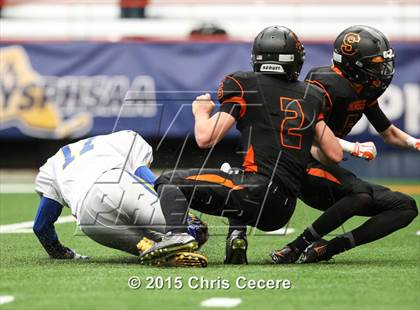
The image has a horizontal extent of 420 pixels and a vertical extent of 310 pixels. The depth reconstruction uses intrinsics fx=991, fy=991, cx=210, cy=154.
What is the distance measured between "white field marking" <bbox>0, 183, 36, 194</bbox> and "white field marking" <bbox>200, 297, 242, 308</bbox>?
827 cm

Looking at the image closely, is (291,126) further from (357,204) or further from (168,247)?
(168,247)

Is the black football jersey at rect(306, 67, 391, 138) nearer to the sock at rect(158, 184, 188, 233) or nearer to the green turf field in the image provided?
the green turf field

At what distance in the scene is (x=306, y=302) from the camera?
15.8 feet

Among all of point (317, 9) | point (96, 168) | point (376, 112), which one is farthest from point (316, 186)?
point (317, 9)

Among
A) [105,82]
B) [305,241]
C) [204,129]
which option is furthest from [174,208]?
[105,82]

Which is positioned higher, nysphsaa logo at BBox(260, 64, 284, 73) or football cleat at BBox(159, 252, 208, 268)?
nysphsaa logo at BBox(260, 64, 284, 73)

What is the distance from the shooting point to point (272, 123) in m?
6.12

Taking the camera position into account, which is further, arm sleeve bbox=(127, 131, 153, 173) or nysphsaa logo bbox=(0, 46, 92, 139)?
nysphsaa logo bbox=(0, 46, 92, 139)

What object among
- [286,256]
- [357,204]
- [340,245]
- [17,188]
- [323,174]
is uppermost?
[323,174]

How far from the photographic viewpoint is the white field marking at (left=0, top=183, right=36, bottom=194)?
12938 mm

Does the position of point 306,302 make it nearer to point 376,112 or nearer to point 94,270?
point 94,270

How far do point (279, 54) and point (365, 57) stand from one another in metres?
0.65

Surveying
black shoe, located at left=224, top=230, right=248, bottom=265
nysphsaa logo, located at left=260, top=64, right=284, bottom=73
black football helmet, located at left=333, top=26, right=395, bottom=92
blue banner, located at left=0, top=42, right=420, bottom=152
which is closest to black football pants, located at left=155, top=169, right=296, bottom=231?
black shoe, located at left=224, top=230, right=248, bottom=265

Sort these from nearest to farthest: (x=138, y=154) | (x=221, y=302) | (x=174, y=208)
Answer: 1. (x=221, y=302)
2. (x=174, y=208)
3. (x=138, y=154)
